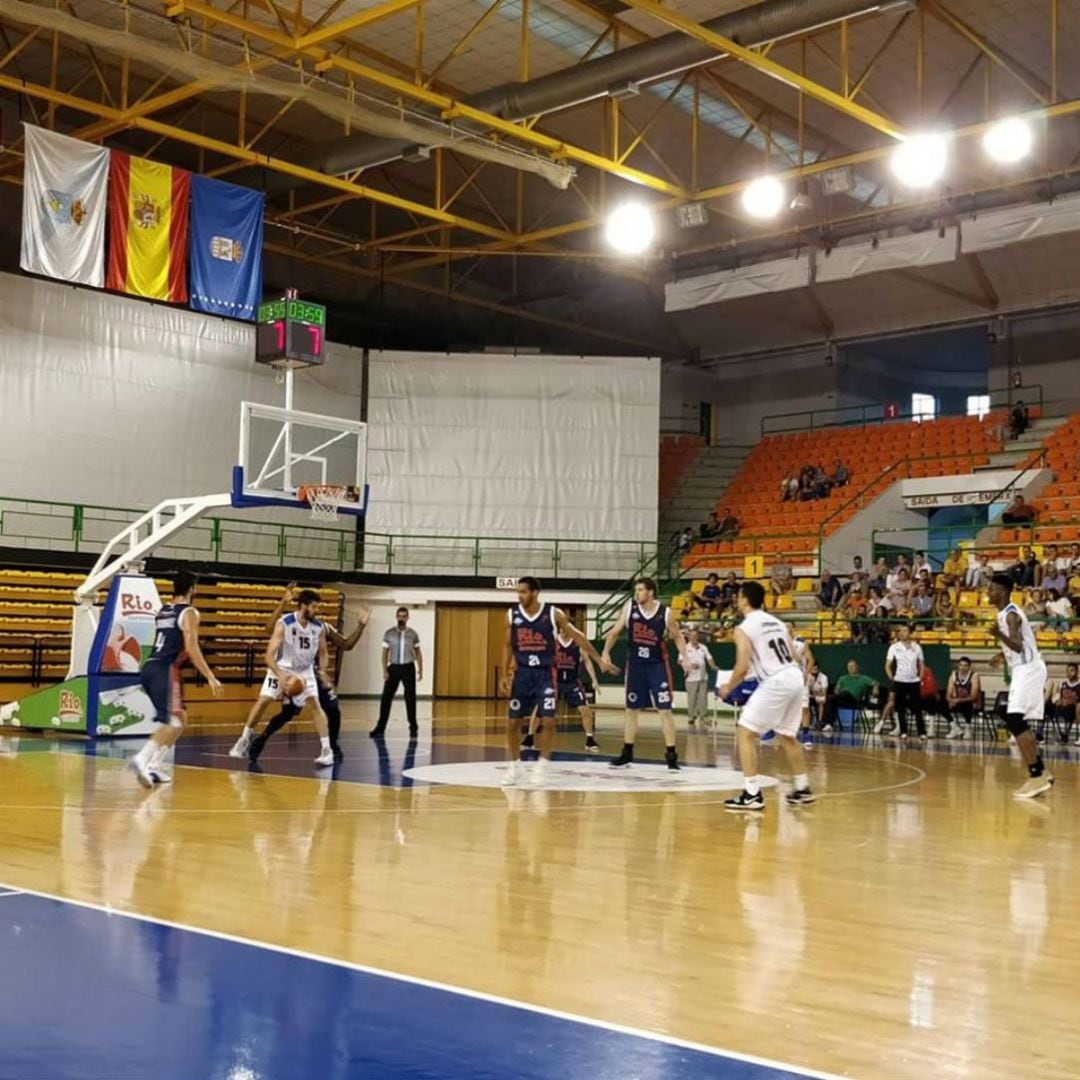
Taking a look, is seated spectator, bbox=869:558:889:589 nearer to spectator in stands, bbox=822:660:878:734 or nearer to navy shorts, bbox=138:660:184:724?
spectator in stands, bbox=822:660:878:734

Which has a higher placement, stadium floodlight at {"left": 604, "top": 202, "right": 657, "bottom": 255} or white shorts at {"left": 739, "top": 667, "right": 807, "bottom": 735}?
stadium floodlight at {"left": 604, "top": 202, "right": 657, "bottom": 255}

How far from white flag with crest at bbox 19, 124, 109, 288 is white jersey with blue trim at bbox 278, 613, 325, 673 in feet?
35.2

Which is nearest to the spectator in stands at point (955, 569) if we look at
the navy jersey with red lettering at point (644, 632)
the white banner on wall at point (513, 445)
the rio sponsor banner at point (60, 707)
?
the white banner on wall at point (513, 445)

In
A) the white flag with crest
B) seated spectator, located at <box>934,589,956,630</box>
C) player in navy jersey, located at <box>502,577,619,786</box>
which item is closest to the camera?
player in navy jersey, located at <box>502,577,619,786</box>

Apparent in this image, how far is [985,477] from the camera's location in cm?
3053

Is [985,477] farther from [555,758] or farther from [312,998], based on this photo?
[312,998]

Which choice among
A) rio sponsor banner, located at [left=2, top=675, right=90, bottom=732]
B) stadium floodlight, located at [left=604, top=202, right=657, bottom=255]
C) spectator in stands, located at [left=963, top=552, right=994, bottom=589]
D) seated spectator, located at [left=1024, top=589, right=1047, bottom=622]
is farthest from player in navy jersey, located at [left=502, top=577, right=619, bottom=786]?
spectator in stands, located at [left=963, top=552, right=994, bottom=589]

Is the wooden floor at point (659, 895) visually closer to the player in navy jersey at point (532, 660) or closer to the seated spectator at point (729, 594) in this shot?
the player in navy jersey at point (532, 660)

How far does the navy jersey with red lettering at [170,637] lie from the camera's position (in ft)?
38.6

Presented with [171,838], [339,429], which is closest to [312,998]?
[171,838]

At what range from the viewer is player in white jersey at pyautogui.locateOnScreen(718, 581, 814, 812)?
1070cm

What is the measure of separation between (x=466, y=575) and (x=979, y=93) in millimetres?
14915

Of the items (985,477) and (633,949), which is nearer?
(633,949)

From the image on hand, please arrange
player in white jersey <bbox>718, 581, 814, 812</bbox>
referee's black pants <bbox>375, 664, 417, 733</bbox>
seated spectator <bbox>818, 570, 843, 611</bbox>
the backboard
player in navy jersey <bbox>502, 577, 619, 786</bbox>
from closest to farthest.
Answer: player in white jersey <bbox>718, 581, 814, 812</bbox>, player in navy jersey <bbox>502, 577, 619, 786</bbox>, the backboard, referee's black pants <bbox>375, 664, 417, 733</bbox>, seated spectator <bbox>818, 570, 843, 611</bbox>
